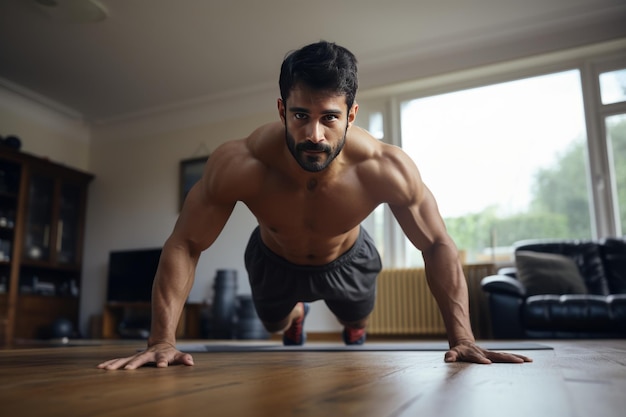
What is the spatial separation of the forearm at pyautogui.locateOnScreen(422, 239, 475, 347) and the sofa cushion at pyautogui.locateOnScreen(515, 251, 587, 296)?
8.01 ft

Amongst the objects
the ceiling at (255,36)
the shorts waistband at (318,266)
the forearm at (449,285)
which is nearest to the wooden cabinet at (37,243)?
the ceiling at (255,36)

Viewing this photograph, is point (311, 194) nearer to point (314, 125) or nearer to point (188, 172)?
point (314, 125)

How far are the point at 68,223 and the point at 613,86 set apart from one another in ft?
17.9

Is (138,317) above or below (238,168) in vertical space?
below

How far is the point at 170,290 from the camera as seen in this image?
1347 mm

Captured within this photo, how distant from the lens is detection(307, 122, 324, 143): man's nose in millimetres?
1329

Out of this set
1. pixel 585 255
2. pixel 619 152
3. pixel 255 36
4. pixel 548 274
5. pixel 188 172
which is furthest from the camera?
pixel 188 172

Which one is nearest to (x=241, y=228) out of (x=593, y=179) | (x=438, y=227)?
(x=593, y=179)

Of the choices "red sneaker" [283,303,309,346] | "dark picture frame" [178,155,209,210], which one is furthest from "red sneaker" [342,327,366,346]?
"dark picture frame" [178,155,209,210]

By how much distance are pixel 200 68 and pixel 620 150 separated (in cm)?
362

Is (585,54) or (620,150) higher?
(585,54)

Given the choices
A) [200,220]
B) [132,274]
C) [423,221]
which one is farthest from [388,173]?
[132,274]

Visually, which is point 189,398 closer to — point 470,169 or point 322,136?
point 322,136

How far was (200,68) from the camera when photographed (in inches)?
197
